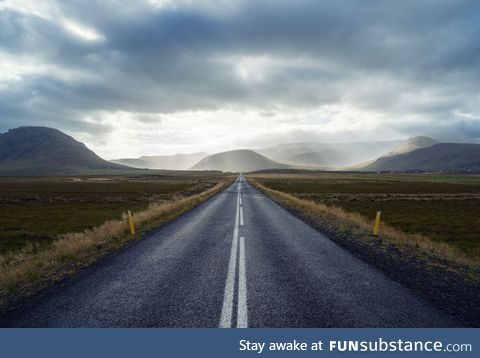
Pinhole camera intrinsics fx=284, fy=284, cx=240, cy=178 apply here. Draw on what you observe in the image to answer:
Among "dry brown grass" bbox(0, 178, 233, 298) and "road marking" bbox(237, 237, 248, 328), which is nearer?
"road marking" bbox(237, 237, 248, 328)

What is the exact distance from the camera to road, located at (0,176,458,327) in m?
5.10

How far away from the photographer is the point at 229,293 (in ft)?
20.2

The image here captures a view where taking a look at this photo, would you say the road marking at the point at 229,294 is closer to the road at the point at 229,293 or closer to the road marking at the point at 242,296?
the road at the point at 229,293

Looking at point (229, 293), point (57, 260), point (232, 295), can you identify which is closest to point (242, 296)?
point (232, 295)

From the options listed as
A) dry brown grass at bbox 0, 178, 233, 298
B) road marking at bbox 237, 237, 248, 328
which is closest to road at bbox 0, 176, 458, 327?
road marking at bbox 237, 237, 248, 328

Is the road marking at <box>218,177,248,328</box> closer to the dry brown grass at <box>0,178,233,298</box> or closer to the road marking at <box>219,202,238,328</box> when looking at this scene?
the road marking at <box>219,202,238,328</box>

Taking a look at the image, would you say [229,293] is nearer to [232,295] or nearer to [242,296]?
[232,295]

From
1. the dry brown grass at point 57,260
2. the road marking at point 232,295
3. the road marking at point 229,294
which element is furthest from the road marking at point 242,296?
the dry brown grass at point 57,260

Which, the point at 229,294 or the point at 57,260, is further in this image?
the point at 57,260
